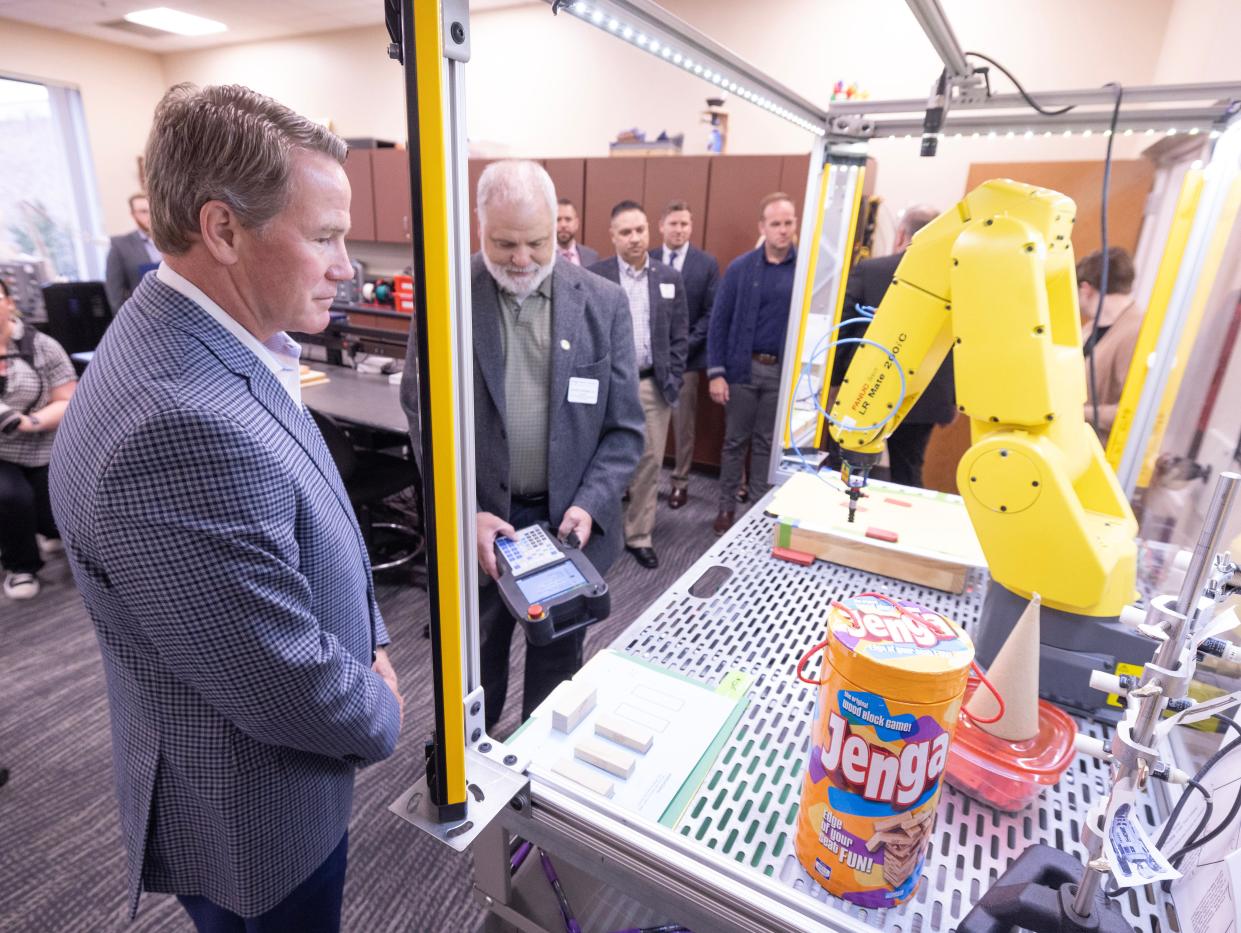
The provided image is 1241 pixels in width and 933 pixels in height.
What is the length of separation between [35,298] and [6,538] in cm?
303

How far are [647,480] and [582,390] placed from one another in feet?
→ 5.78

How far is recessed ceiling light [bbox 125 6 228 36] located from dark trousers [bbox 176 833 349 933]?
6987 mm

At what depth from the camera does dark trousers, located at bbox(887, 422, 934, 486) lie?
112 inches

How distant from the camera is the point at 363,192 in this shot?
5.21 meters

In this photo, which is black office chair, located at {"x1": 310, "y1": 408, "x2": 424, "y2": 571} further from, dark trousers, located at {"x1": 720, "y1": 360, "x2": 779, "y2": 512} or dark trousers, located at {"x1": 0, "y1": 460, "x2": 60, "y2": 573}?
dark trousers, located at {"x1": 720, "y1": 360, "x2": 779, "y2": 512}

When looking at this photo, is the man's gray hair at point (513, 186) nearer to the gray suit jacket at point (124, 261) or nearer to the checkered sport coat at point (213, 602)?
the checkered sport coat at point (213, 602)

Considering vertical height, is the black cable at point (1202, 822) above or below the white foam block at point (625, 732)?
above

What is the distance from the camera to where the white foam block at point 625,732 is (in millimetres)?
763

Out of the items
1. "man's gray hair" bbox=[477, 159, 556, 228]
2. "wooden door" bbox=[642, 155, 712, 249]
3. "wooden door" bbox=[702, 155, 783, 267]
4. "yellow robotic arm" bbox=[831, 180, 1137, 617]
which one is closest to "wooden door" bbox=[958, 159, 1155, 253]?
"wooden door" bbox=[702, 155, 783, 267]

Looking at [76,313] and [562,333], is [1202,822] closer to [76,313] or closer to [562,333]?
[562,333]

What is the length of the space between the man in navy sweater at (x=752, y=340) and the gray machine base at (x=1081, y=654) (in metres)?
2.24

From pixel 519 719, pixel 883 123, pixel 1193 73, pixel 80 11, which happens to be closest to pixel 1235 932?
pixel 883 123

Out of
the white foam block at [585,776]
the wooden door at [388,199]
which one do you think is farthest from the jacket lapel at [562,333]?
the wooden door at [388,199]

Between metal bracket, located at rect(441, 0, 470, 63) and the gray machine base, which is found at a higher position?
metal bracket, located at rect(441, 0, 470, 63)
